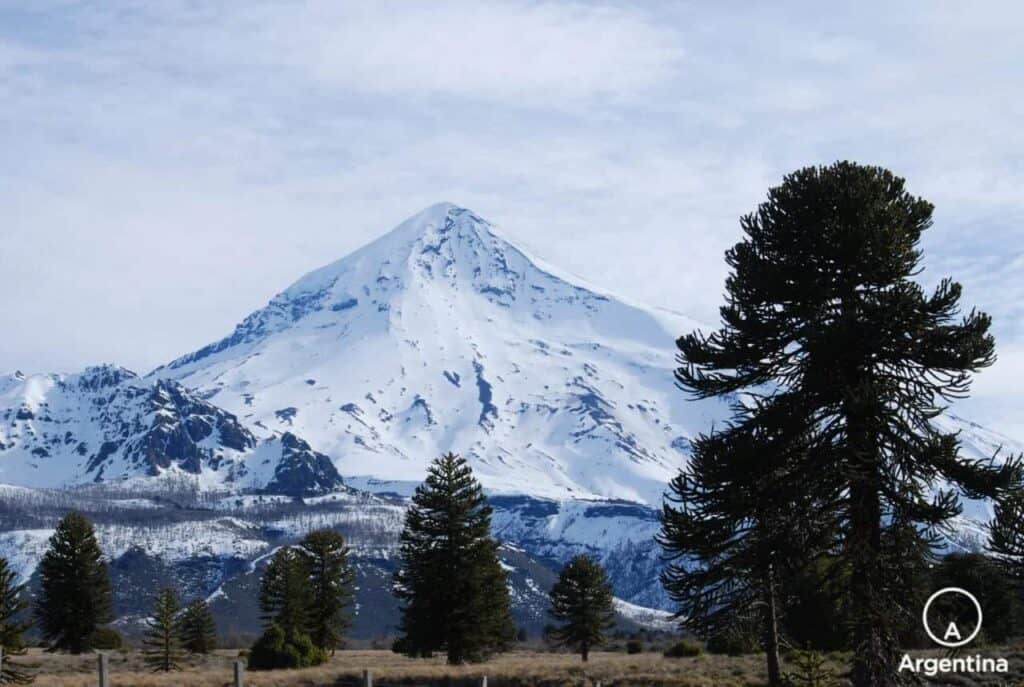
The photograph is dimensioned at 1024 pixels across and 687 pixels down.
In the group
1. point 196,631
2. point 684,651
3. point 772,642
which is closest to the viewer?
point 772,642

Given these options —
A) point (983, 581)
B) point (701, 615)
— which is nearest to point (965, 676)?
point (983, 581)

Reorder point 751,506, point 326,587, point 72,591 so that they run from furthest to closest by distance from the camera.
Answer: point 326,587
point 72,591
point 751,506

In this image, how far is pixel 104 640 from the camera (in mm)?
88875

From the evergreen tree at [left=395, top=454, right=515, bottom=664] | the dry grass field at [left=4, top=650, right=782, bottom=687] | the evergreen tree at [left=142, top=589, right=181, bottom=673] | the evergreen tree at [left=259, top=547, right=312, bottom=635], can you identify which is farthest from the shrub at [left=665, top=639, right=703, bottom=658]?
the evergreen tree at [left=142, top=589, right=181, bottom=673]

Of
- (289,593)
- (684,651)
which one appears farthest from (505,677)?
(289,593)

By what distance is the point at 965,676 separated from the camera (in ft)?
126

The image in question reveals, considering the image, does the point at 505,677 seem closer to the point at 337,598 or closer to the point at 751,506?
the point at 751,506

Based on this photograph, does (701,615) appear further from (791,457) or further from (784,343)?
(784,343)

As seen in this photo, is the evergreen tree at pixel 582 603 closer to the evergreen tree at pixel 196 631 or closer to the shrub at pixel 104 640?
the evergreen tree at pixel 196 631

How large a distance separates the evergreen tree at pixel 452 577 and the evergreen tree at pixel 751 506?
32.0 metres

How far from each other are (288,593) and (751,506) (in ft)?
192

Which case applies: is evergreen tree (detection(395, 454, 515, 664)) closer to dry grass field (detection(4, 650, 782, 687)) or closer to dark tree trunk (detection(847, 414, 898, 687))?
dry grass field (detection(4, 650, 782, 687))

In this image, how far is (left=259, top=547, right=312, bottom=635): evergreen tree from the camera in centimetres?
8294

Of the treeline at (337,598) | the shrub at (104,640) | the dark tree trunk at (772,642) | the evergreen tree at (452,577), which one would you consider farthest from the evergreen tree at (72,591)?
the dark tree trunk at (772,642)
